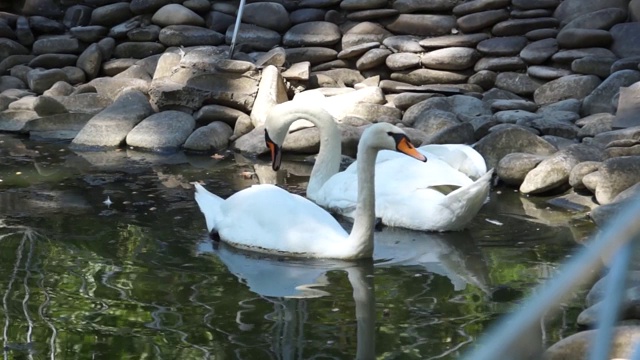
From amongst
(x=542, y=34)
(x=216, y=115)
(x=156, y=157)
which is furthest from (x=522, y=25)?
(x=156, y=157)

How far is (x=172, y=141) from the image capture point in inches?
421

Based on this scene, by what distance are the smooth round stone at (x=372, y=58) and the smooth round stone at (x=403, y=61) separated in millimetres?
108

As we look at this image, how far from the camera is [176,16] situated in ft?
44.4

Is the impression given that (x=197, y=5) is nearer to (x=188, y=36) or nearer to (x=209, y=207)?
(x=188, y=36)

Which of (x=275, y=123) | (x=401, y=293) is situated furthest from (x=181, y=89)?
(x=401, y=293)

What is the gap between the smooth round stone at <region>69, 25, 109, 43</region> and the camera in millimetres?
13758

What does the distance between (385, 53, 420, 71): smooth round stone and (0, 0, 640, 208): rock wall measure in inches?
0.5

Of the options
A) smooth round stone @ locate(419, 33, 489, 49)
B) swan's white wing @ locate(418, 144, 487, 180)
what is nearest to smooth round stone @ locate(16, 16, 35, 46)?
smooth round stone @ locate(419, 33, 489, 49)

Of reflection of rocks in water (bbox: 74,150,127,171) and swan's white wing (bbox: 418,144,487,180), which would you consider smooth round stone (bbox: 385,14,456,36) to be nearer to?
reflection of rocks in water (bbox: 74,150,127,171)

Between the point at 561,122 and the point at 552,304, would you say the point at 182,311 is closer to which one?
the point at 552,304

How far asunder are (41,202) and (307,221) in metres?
2.44

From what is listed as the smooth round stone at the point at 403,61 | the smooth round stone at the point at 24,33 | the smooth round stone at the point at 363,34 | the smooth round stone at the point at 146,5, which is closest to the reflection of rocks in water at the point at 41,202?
the smooth round stone at the point at 403,61

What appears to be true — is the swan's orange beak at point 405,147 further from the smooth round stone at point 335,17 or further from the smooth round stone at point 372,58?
the smooth round stone at point 335,17

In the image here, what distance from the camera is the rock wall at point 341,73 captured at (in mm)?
9992
